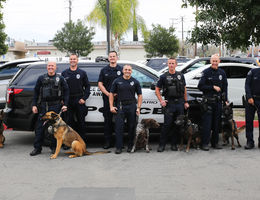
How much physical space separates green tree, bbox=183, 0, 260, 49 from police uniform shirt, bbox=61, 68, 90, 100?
5264mm

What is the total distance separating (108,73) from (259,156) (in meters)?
3.15

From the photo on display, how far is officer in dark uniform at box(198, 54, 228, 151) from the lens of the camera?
6938 mm

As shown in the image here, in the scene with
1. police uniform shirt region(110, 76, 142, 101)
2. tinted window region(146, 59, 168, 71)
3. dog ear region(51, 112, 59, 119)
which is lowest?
dog ear region(51, 112, 59, 119)

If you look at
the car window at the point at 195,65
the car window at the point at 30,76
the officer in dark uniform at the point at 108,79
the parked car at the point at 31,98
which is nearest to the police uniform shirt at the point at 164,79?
the parked car at the point at 31,98

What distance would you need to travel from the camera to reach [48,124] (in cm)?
698

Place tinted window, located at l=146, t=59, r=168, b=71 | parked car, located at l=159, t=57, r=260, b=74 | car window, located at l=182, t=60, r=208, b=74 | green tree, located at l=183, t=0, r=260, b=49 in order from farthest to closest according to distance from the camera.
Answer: tinted window, located at l=146, t=59, r=168, b=71, car window, located at l=182, t=60, r=208, b=74, parked car, located at l=159, t=57, r=260, b=74, green tree, located at l=183, t=0, r=260, b=49

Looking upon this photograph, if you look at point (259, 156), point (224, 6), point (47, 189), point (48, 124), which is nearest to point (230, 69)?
point (224, 6)

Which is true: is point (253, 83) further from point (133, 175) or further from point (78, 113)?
point (78, 113)

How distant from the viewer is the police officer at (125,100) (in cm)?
670

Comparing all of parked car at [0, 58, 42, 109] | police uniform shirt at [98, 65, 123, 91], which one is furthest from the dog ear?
parked car at [0, 58, 42, 109]

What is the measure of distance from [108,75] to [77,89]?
2.15 feet

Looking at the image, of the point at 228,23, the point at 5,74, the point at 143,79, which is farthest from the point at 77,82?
the point at 228,23

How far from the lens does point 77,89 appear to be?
702 centimetres

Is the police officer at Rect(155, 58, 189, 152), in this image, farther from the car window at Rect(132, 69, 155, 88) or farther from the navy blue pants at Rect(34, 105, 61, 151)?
the navy blue pants at Rect(34, 105, 61, 151)
